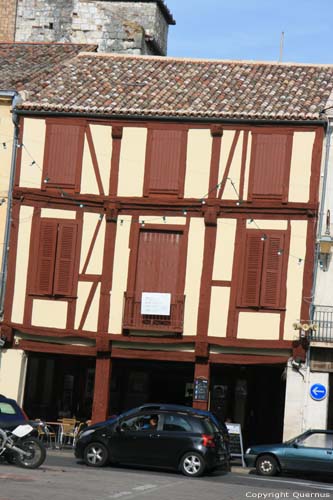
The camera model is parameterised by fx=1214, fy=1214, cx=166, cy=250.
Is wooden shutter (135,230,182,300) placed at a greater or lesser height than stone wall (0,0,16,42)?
lesser

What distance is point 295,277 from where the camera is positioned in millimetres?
33500

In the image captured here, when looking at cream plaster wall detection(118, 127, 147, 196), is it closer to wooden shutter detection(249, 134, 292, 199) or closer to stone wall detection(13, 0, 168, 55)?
wooden shutter detection(249, 134, 292, 199)

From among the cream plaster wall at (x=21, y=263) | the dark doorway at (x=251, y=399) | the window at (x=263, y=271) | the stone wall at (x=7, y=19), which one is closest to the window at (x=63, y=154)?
the cream plaster wall at (x=21, y=263)

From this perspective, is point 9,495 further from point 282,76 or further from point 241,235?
point 282,76

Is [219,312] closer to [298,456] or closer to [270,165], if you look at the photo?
[270,165]

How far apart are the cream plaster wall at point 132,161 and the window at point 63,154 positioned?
125 cm

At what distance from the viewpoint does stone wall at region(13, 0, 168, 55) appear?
48844 millimetres

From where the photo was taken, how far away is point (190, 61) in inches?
1537

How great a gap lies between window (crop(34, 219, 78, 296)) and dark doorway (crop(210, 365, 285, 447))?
18.3ft

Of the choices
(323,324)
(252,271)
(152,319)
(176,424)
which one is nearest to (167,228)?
(152,319)

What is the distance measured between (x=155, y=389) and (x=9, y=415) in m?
12.0

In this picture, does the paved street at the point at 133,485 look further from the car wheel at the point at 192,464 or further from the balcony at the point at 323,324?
the balcony at the point at 323,324

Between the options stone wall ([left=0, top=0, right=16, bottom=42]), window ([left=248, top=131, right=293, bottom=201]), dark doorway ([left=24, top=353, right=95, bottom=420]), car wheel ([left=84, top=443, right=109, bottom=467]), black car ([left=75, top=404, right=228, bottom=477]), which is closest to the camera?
black car ([left=75, top=404, right=228, bottom=477])

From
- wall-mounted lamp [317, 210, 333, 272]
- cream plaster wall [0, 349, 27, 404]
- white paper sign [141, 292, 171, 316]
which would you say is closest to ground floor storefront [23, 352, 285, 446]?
cream plaster wall [0, 349, 27, 404]
